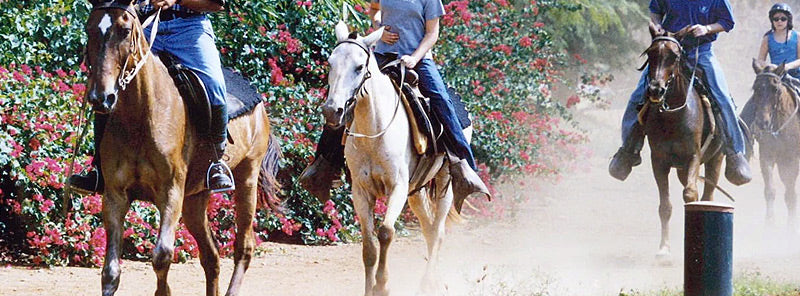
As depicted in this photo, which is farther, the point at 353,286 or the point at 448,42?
the point at 448,42

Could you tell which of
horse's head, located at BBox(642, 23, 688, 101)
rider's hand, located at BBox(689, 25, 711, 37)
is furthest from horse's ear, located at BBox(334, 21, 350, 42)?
rider's hand, located at BBox(689, 25, 711, 37)

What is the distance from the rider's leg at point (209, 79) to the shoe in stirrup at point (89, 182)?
27.5 inches

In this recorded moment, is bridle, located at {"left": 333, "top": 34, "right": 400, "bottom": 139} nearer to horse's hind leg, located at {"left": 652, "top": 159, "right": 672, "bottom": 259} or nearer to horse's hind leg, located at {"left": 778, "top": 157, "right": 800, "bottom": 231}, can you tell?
horse's hind leg, located at {"left": 652, "top": 159, "right": 672, "bottom": 259}

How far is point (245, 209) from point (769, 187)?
8.75 meters

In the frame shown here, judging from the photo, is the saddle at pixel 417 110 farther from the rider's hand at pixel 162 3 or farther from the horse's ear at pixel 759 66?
the horse's ear at pixel 759 66

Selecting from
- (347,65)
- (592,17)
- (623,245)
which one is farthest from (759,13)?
(347,65)

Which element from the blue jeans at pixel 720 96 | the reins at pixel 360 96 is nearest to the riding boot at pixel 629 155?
the blue jeans at pixel 720 96

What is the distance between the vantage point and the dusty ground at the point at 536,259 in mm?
9695

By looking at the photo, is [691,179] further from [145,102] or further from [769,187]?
[145,102]

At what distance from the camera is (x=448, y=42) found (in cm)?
1527

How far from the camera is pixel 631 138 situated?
12.1 metres

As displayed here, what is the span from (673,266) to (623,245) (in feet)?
7.26

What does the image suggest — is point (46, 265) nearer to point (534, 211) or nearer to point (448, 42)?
point (448, 42)

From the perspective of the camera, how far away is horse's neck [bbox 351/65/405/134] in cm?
840
